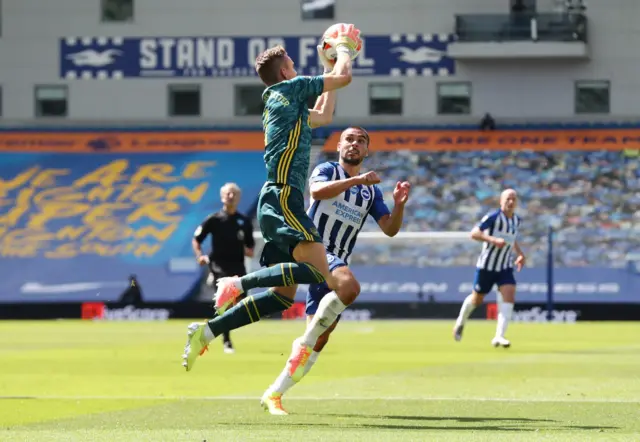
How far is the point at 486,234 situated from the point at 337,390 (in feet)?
29.9

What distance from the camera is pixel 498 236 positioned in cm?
2253

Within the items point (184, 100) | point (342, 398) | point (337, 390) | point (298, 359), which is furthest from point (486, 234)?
point (184, 100)

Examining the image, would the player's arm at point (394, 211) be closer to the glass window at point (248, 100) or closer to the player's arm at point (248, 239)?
the player's arm at point (248, 239)

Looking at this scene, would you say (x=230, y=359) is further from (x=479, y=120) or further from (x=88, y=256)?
(x=479, y=120)

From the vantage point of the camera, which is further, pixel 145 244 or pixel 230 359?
pixel 145 244

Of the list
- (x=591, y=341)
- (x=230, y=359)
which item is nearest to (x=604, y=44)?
(x=591, y=341)

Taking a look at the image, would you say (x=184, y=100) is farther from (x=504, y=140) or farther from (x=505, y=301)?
(x=505, y=301)

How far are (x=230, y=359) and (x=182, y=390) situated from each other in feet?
17.2

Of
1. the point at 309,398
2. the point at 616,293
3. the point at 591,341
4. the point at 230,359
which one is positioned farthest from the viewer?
the point at 616,293

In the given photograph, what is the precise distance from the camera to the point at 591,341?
960 inches

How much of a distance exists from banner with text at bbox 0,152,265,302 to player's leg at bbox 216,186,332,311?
1137 inches

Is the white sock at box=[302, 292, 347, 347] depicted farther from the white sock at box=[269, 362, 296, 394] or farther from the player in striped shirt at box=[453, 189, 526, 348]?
the player in striped shirt at box=[453, 189, 526, 348]

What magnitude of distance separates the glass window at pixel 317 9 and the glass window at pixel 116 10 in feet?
18.1

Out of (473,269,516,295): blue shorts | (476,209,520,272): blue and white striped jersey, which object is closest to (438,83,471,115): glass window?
(476,209,520,272): blue and white striped jersey
